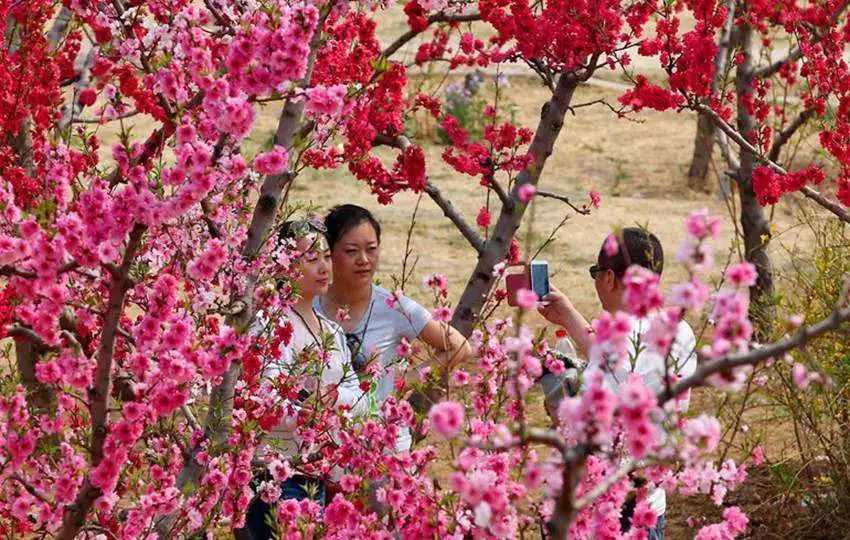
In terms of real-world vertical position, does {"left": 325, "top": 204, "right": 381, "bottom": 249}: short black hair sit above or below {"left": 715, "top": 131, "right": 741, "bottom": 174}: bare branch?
below

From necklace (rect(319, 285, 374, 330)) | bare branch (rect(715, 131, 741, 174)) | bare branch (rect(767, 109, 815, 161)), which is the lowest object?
necklace (rect(319, 285, 374, 330))

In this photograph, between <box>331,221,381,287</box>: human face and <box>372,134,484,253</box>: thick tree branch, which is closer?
<box>331,221,381,287</box>: human face

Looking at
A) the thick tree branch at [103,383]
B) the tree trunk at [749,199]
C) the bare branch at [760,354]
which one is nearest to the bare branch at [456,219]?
the tree trunk at [749,199]

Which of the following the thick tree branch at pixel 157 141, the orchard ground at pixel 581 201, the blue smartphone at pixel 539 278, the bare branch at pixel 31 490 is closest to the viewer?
the bare branch at pixel 31 490

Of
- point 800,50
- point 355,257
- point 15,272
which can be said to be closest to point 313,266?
point 355,257

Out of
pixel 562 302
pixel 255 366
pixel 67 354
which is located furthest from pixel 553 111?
pixel 67 354

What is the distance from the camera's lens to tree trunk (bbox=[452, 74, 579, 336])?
5883mm

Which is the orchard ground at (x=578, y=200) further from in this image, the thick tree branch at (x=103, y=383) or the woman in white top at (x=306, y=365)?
the thick tree branch at (x=103, y=383)

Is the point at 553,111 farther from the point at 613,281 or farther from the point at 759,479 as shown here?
the point at 759,479

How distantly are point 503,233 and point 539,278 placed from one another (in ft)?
3.78

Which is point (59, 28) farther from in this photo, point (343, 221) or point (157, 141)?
point (343, 221)

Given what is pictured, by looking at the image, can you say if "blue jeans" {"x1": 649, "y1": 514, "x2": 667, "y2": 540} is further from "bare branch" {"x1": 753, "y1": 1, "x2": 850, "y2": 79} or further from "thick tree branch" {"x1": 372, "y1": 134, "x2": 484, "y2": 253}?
"bare branch" {"x1": 753, "y1": 1, "x2": 850, "y2": 79}

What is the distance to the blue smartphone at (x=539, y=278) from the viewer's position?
474 cm

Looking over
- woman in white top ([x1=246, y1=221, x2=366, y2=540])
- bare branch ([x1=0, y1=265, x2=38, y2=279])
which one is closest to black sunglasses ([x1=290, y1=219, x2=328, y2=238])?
woman in white top ([x1=246, y1=221, x2=366, y2=540])
